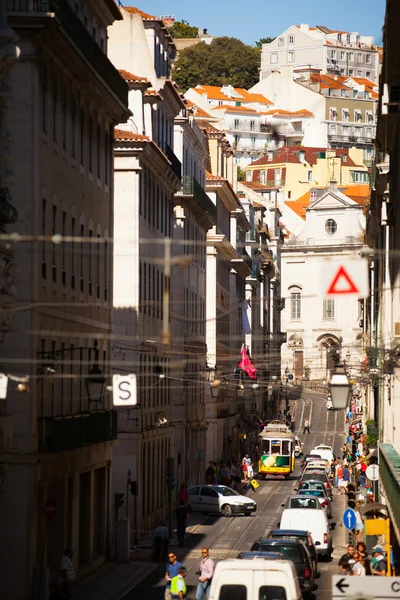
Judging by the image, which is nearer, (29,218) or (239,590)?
(239,590)

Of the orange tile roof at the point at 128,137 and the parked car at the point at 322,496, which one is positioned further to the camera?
the parked car at the point at 322,496

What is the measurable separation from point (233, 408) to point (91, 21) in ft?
187

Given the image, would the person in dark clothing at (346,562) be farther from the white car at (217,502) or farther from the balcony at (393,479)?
the white car at (217,502)

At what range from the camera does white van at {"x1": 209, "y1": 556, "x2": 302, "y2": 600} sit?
27.5 m

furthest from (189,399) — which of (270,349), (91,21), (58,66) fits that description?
(270,349)

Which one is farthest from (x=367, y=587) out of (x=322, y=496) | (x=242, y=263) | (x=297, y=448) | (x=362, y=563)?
(x=297, y=448)

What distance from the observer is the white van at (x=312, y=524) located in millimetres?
49406

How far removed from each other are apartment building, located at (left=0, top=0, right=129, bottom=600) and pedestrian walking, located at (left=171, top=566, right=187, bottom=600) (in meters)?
3.80

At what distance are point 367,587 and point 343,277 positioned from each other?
14.7 ft

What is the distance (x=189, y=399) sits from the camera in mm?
77688

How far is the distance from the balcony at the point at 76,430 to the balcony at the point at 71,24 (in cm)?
943

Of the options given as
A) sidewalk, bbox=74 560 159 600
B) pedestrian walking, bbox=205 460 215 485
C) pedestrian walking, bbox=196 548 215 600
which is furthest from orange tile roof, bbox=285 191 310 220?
pedestrian walking, bbox=196 548 215 600

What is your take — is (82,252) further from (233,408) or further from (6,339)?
(233,408)

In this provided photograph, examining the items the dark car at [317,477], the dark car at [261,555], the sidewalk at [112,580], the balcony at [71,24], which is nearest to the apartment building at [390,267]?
the dark car at [261,555]
